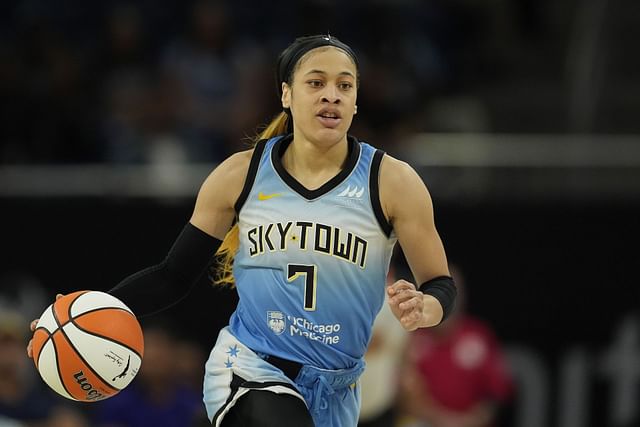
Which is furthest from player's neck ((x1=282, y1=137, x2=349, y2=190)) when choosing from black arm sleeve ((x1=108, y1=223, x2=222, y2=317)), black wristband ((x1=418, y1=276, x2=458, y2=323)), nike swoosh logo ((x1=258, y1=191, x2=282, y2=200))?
black wristband ((x1=418, y1=276, x2=458, y2=323))

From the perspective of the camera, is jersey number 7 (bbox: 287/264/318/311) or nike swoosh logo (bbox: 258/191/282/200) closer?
jersey number 7 (bbox: 287/264/318/311)

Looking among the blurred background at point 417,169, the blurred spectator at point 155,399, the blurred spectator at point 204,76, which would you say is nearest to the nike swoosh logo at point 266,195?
the blurred background at point 417,169

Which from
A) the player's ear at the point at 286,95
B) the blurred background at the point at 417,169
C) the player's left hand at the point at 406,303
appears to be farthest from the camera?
the blurred background at the point at 417,169

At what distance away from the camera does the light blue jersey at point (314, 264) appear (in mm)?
5547

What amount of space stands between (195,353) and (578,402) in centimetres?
326

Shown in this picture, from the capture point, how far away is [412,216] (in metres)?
5.56

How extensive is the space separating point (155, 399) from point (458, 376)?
2465 millimetres

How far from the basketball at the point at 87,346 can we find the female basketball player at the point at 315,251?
0.38 metres

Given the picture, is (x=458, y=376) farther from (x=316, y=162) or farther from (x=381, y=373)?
(x=316, y=162)

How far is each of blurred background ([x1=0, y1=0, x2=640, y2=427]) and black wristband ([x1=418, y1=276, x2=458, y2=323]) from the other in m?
4.01

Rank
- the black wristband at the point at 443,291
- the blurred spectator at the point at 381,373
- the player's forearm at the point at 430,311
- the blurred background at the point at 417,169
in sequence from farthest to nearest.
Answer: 1. the blurred background at the point at 417,169
2. the blurred spectator at the point at 381,373
3. the black wristband at the point at 443,291
4. the player's forearm at the point at 430,311

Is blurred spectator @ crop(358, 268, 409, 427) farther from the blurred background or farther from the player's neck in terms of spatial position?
the player's neck

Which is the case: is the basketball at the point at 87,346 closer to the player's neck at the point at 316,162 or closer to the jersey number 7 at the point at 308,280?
the jersey number 7 at the point at 308,280

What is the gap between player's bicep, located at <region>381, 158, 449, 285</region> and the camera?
556cm
